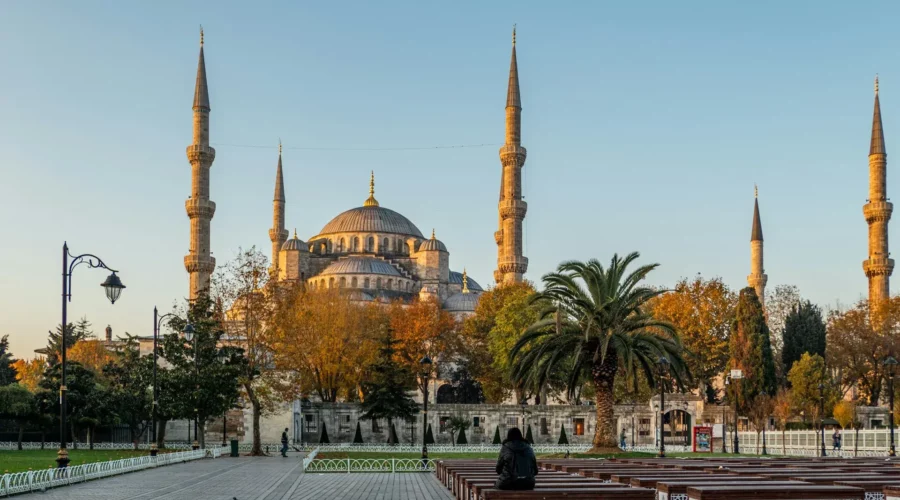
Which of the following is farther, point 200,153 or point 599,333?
point 200,153

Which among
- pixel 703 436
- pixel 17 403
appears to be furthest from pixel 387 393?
pixel 17 403

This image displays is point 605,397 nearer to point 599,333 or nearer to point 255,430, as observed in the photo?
point 599,333

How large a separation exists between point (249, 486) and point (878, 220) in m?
57.8

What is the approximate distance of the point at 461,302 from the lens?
302ft

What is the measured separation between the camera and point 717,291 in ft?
206

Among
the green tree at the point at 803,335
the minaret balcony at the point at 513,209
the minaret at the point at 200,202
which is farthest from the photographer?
the minaret balcony at the point at 513,209

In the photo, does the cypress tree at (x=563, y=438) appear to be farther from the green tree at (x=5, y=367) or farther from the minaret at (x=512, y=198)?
the green tree at (x=5, y=367)

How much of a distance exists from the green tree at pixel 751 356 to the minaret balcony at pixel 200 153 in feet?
116

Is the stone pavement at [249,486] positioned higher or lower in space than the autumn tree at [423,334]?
lower

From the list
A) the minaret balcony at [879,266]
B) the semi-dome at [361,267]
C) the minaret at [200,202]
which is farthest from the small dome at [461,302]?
the minaret balcony at [879,266]

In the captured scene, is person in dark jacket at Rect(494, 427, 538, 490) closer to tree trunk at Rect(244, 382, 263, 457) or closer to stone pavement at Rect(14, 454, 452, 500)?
stone pavement at Rect(14, 454, 452, 500)

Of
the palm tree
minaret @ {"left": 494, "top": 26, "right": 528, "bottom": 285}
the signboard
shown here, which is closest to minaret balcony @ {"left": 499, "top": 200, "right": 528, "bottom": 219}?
minaret @ {"left": 494, "top": 26, "right": 528, "bottom": 285}

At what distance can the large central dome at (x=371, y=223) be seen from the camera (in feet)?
342

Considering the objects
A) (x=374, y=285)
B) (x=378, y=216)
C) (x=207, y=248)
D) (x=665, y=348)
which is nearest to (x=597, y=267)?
(x=665, y=348)
